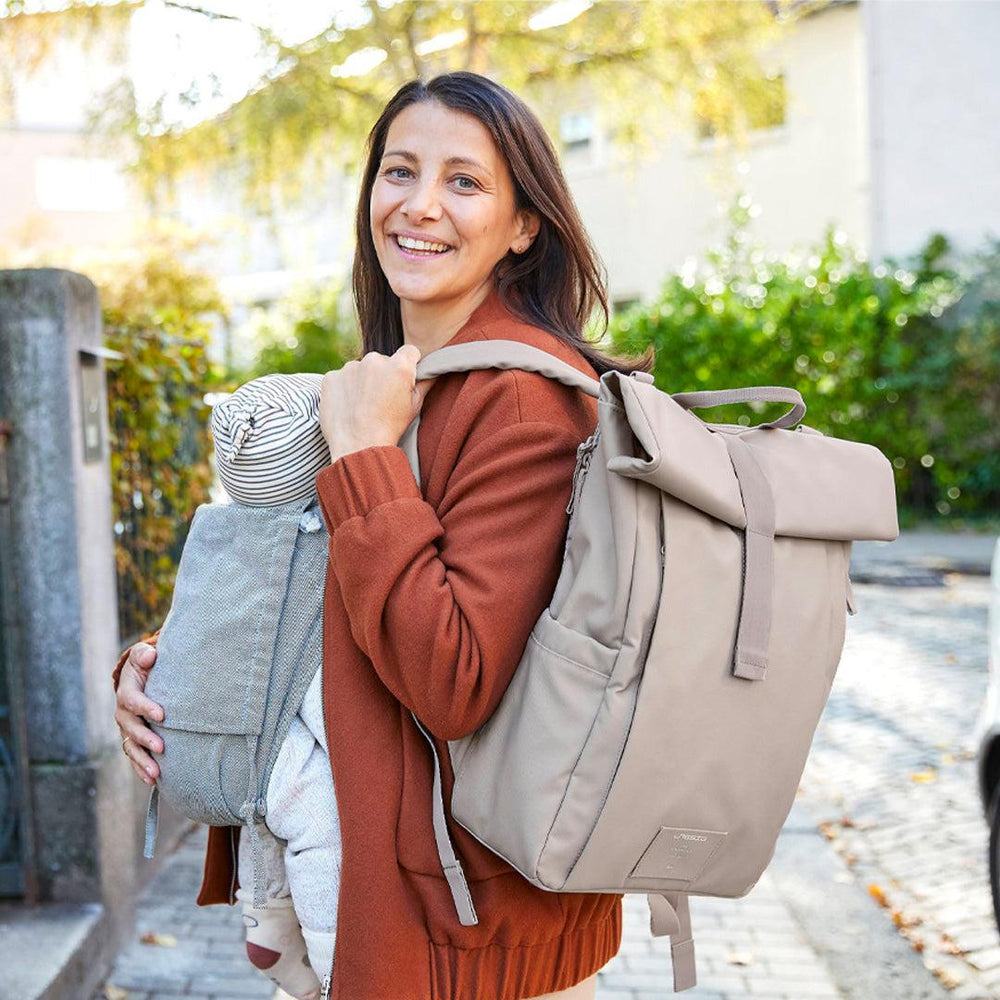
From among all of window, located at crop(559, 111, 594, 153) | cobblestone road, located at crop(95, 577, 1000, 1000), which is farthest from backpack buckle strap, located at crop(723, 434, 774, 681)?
window, located at crop(559, 111, 594, 153)

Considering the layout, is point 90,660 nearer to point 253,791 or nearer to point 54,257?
point 253,791

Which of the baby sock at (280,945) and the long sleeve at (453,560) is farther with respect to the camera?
the baby sock at (280,945)

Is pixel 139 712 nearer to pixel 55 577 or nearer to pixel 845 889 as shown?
pixel 55 577

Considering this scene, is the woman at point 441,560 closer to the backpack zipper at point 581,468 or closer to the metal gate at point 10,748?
the backpack zipper at point 581,468

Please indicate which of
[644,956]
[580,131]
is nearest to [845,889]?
[644,956]

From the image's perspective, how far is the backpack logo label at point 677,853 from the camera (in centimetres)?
166

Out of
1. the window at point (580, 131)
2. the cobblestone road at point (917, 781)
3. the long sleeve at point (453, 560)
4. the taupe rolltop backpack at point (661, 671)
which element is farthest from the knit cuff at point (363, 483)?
the window at point (580, 131)

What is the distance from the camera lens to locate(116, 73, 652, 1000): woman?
164cm

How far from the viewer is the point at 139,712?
1.89 meters

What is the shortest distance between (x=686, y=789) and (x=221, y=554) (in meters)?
0.74

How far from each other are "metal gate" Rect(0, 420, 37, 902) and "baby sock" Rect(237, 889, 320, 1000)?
2092 mm

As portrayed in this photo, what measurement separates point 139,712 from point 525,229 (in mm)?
992

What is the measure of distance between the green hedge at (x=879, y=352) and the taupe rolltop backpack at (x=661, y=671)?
12.1 metres

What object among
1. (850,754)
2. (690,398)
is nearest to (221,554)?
(690,398)
